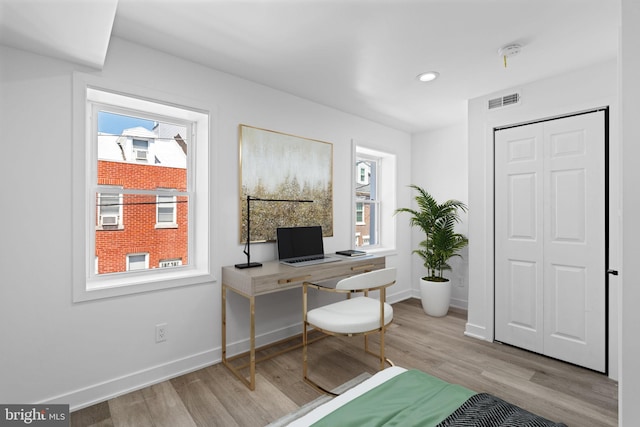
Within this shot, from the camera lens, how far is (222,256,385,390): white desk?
91.4 inches

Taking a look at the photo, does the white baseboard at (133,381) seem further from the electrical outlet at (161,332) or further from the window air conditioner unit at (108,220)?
the window air conditioner unit at (108,220)

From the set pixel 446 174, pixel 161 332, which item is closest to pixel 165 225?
pixel 161 332

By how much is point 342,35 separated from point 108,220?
2.18m

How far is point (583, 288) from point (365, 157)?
281 centimetres

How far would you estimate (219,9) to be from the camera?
Answer: 189 centimetres

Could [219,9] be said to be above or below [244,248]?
above

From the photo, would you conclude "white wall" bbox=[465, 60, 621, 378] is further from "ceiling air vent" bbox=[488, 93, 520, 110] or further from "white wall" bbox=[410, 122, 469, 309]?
"white wall" bbox=[410, 122, 469, 309]

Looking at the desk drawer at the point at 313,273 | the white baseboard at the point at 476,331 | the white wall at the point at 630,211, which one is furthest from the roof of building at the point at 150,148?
the white baseboard at the point at 476,331

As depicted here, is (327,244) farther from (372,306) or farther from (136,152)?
(136,152)

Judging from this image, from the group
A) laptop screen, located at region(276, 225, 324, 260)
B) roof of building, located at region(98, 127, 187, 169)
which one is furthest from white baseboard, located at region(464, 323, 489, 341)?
roof of building, located at region(98, 127, 187, 169)

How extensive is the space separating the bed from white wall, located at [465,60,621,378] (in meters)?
2.11

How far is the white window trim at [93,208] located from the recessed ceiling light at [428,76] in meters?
1.86

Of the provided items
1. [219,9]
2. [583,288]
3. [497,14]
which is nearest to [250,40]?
[219,9]

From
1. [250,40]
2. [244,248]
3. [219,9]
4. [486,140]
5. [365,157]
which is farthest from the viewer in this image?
[365,157]
